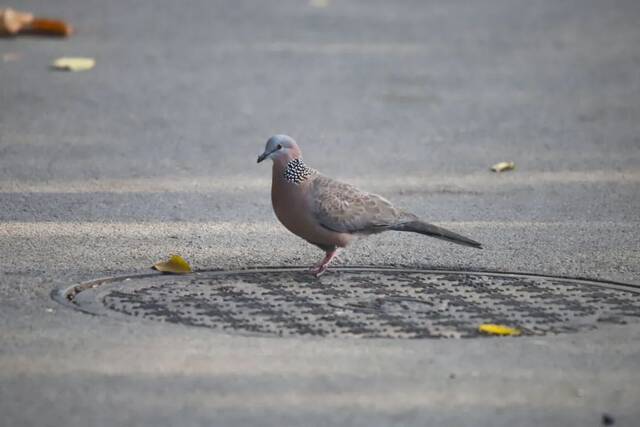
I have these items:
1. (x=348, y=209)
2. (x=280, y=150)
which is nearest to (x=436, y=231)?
(x=348, y=209)

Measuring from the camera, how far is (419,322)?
17.6 ft

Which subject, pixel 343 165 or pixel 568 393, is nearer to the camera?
pixel 568 393

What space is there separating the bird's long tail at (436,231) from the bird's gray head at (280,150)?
61 centimetres

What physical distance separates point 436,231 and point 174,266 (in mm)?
1250

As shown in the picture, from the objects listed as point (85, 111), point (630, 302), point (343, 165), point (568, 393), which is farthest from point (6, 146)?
point (568, 393)

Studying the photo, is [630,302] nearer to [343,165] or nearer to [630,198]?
[630,198]

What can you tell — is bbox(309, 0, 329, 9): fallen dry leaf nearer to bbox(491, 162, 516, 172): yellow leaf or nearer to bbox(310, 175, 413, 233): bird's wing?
bbox(491, 162, 516, 172): yellow leaf

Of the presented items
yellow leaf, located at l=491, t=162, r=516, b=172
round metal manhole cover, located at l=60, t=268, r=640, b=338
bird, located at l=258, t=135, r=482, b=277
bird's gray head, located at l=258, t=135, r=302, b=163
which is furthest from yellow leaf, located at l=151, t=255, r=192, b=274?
yellow leaf, located at l=491, t=162, r=516, b=172

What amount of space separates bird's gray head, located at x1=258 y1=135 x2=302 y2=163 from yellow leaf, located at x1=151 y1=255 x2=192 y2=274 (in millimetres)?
608

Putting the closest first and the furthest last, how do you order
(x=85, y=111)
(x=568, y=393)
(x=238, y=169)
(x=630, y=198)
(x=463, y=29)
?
(x=568, y=393), (x=630, y=198), (x=238, y=169), (x=85, y=111), (x=463, y=29)

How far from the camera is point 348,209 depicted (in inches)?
242

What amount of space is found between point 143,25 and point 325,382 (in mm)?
8883

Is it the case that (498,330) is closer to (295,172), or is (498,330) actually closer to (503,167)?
(295,172)

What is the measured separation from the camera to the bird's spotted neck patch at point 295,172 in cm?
608
